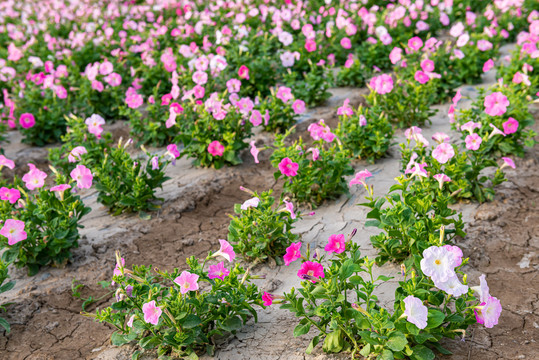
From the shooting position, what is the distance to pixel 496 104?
13.2 ft

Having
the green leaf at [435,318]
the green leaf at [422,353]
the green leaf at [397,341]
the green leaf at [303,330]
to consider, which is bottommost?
the green leaf at [422,353]

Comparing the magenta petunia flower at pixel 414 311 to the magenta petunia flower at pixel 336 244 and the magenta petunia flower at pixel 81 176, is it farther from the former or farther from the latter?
the magenta petunia flower at pixel 81 176

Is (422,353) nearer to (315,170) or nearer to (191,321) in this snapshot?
(191,321)

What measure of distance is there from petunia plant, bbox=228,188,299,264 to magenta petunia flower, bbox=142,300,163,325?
1017 mm

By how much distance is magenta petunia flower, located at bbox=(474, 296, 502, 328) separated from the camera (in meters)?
2.24

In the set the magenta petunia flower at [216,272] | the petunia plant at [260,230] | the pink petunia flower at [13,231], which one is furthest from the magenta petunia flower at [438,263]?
the pink petunia flower at [13,231]

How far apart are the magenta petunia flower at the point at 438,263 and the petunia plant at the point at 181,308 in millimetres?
939

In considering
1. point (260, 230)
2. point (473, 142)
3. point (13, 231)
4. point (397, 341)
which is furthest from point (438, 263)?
point (13, 231)

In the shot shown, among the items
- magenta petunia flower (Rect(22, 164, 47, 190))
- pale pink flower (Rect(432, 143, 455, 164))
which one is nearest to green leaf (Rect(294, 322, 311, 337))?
pale pink flower (Rect(432, 143, 455, 164))

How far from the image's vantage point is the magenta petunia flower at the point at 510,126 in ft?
13.4

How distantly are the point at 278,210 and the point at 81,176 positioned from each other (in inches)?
58.0

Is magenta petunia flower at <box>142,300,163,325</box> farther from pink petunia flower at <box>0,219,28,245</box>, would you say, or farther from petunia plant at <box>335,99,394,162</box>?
petunia plant at <box>335,99,394,162</box>

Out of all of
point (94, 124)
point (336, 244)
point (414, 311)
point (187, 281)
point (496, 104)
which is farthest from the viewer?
point (94, 124)

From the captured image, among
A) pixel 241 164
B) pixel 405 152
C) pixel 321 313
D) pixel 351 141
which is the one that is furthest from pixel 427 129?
pixel 321 313
